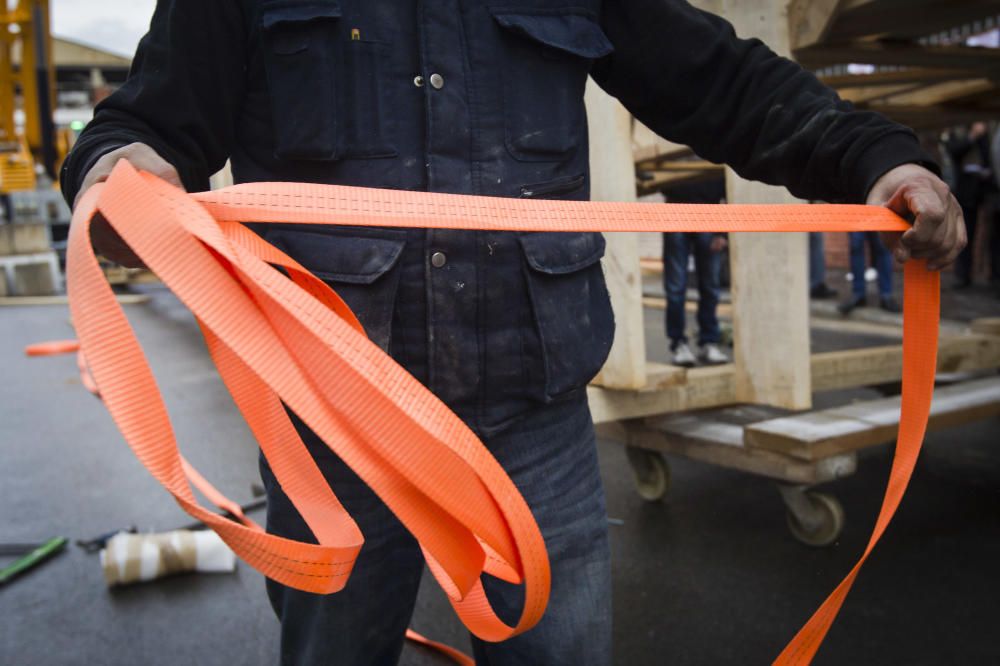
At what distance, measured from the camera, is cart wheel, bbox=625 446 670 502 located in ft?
13.0

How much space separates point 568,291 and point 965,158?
10.7 metres

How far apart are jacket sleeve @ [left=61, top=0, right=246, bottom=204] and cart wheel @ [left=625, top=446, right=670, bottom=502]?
287cm

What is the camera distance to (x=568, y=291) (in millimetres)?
1546

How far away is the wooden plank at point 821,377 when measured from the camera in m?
3.39

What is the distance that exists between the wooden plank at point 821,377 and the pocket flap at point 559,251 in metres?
1.78

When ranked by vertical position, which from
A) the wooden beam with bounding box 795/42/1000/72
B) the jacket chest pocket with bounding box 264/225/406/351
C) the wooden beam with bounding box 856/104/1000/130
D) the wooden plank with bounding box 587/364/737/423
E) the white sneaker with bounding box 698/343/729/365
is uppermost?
the wooden beam with bounding box 795/42/1000/72

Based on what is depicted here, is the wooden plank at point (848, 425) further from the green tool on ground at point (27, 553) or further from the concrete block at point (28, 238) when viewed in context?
the concrete block at point (28, 238)

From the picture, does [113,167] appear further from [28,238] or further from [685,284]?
[28,238]

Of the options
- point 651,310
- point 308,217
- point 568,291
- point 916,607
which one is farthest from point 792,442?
point 651,310

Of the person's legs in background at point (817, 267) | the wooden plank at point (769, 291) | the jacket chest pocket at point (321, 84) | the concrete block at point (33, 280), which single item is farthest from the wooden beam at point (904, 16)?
the concrete block at point (33, 280)

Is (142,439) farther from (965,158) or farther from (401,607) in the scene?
(965,158)

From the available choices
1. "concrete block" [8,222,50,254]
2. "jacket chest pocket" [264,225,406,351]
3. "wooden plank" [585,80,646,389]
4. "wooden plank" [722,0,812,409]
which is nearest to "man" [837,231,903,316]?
"wooden plank" [722,0,812,409]

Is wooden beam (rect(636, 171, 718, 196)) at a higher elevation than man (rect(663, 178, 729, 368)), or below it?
higher

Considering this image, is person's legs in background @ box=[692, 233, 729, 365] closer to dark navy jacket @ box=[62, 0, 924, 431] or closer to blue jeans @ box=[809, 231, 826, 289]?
blue jeans @ box=[809, 231, 826, 289]
